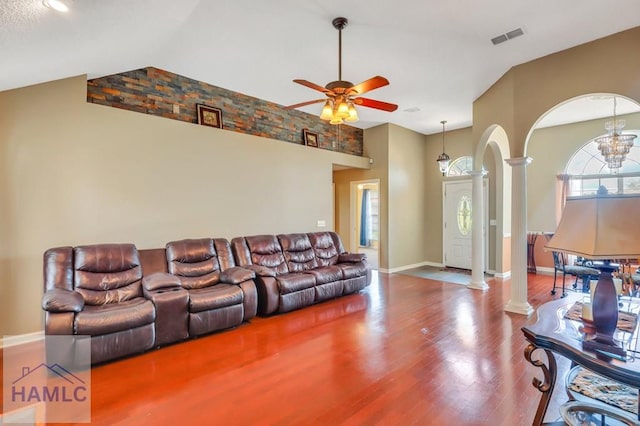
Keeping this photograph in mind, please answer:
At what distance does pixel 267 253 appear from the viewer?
16.0ft

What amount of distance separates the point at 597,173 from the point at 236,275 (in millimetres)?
7363

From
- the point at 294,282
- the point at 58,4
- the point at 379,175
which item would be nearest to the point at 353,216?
the point at 379,175

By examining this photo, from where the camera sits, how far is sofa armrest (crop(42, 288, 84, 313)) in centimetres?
267

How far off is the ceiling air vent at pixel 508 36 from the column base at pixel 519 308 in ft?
11.3

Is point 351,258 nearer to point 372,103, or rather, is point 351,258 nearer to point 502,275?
point 372,103

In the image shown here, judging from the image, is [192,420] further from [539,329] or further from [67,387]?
[539,329]

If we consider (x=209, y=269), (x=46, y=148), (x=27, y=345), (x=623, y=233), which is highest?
(x=46, y=148)

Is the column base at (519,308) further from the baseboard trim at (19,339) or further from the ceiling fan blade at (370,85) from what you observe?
the baseboard trim at (19,339)

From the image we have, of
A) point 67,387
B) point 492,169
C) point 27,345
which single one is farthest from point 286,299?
point 492,169

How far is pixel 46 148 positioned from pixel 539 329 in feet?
15.9

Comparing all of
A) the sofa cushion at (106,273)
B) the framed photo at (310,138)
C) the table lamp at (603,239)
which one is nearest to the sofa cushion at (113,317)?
the sofa cushion at (106,273)

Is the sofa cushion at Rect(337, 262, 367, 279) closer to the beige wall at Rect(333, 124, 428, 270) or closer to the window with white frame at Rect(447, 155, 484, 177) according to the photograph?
the beige wall at Rect(333, 124, 428, 270)

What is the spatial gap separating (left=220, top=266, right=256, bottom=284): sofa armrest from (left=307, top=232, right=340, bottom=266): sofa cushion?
1.64 metres

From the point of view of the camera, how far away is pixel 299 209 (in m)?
5.97
